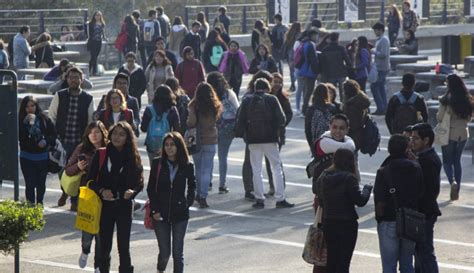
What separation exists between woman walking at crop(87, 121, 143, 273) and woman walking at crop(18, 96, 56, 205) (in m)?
3.57

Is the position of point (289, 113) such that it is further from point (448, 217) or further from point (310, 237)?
point (310, 237)

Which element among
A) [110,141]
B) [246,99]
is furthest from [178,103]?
[110,141]

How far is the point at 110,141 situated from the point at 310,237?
205 centimetres

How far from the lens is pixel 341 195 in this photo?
10.7 metres

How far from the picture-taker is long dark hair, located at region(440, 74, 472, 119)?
52.3 feet

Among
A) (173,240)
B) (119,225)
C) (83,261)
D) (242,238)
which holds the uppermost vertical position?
(119,225)

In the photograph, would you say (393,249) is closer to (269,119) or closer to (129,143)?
(129,143)

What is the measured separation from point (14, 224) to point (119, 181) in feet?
4.44

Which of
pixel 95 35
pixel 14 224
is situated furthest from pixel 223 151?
pixel 95 35

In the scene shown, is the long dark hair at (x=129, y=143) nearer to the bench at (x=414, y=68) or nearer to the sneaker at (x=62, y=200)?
the sneaker at (x=62, y=200)

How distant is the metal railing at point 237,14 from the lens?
39.8 m

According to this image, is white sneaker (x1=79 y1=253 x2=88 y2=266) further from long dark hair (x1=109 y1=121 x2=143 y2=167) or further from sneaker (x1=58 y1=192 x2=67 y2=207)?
sneaker (x1=58 y1=192 x2=67 y2=207)

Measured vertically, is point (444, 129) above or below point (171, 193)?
below

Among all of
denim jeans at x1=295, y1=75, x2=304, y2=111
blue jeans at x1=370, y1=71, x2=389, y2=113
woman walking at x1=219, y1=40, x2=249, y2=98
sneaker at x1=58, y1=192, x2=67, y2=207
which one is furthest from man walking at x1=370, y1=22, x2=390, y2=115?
sneaker at x1=58, y1=192, x2=67, y2=207
